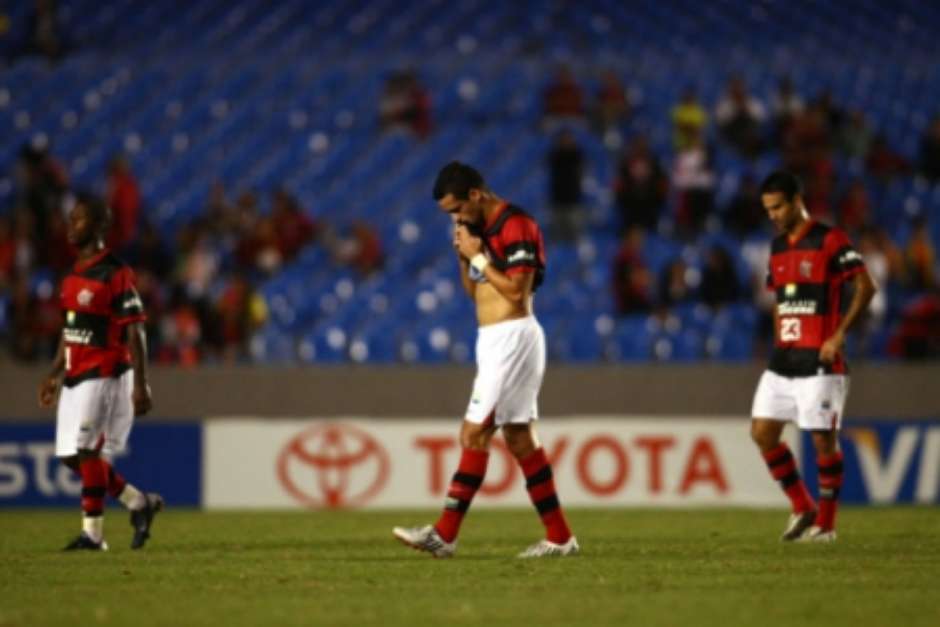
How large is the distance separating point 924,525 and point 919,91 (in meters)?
12.4

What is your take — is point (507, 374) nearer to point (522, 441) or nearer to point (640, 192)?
point (522, 441)

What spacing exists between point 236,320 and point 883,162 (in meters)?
8.27

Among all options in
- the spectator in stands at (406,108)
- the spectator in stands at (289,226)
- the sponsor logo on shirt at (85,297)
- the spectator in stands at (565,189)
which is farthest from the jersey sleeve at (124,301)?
the spectator in stands at (406,108)

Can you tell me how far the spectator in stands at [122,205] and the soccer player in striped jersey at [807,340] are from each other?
10538mm

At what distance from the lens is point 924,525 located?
44.8 ft

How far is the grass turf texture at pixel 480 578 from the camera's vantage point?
7902 mm

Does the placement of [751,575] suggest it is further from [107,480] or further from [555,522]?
[107,480]

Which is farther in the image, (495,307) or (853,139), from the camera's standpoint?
(853,139)

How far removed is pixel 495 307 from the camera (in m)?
10.4

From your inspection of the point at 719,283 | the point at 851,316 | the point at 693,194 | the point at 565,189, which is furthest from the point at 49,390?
the point at 693,194

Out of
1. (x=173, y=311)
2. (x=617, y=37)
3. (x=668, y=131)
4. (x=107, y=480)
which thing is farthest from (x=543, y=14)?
(x=107, y=480)

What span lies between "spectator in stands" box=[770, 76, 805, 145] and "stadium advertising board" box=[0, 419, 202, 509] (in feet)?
28.5

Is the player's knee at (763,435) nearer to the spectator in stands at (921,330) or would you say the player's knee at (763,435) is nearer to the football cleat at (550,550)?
the football cleat at (550,550)

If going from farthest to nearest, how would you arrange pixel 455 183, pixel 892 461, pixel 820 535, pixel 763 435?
1. pixel 892 461
2. pixel 763 435
3. pixel 820 535
4. pixel 455 183
